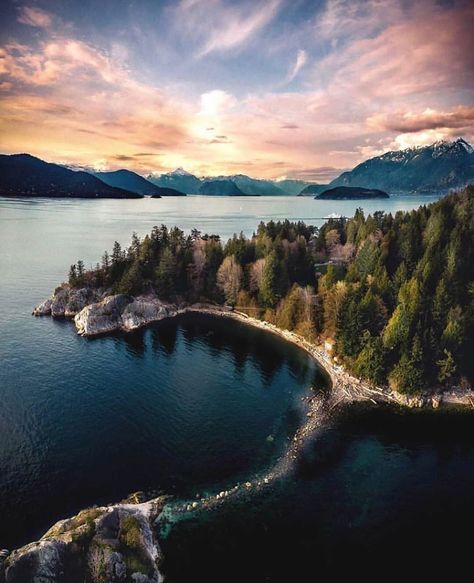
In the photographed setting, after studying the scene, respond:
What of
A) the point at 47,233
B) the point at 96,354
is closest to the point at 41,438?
the point at 96,354

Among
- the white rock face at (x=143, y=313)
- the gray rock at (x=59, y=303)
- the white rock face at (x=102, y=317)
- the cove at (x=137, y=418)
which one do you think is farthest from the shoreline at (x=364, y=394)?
the gray rock at (x=59, y=303)

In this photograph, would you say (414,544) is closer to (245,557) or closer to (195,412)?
(245,557)

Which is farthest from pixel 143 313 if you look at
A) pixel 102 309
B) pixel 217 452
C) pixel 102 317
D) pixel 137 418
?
pixel 217 452

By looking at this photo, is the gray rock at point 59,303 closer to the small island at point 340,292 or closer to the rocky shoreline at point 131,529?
the small island at point 340,292

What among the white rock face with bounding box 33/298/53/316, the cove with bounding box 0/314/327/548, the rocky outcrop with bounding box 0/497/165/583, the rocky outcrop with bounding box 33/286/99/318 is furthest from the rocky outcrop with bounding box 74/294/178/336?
the rocky outcrop with bounding box 0/497/165/583

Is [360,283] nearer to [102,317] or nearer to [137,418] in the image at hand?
[137,418]

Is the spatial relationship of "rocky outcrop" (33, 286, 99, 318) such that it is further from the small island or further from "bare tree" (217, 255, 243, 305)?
"bare tree" (217, 255, 243, 305)

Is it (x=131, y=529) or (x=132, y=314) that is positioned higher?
(x=132, y=314)
